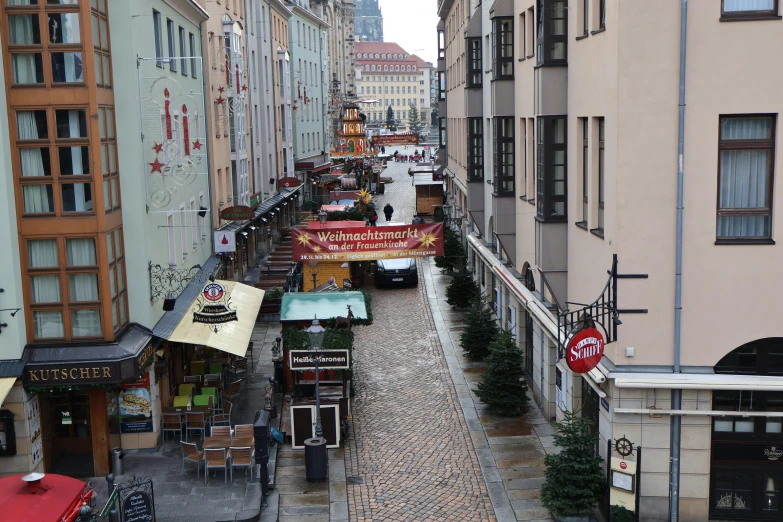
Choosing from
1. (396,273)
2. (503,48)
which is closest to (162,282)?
(503,48)

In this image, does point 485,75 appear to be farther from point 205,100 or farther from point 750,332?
point 750,332

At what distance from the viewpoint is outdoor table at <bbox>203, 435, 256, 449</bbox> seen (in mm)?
17438

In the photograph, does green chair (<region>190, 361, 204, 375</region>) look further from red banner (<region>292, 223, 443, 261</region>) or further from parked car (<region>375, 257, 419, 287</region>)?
parked car (<region>375, 257, 419, 287</region>)

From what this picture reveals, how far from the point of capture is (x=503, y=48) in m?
23.3

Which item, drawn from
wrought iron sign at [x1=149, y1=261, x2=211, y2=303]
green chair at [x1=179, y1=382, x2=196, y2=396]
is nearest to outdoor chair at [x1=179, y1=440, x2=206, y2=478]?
wrought iron sign at [x1=149, y1=261, x2=211, y2=303]

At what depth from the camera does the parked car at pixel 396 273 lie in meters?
38.4

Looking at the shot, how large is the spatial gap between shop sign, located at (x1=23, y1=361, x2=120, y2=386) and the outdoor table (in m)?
2.30

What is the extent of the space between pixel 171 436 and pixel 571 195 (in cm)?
1003

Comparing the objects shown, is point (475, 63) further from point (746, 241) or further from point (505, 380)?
point (746, 241)

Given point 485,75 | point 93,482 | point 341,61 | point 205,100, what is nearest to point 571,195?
point 93,482

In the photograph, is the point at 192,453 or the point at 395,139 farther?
the point at 395,139

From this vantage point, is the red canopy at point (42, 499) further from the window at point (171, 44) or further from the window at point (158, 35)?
the window at point (171, 44)

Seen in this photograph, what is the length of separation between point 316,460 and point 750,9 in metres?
10.6

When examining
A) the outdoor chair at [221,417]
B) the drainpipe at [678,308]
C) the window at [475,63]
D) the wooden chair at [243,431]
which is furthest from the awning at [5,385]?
the window at [475,63]
